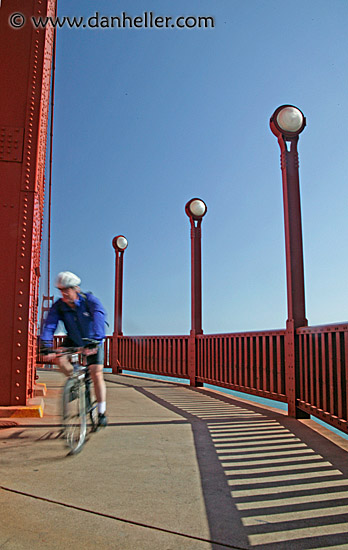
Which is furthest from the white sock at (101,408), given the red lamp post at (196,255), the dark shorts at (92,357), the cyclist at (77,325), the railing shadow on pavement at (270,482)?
the red lamp post at (196,255)

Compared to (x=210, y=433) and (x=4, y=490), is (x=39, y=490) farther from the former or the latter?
(x=210, y=433)

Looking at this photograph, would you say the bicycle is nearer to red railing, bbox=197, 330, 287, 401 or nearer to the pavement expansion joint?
the pavement expansion joint

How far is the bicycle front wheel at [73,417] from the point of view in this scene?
494cm

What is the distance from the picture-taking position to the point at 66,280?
4.71 m

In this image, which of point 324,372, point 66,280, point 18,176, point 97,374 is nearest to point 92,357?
point 97,374

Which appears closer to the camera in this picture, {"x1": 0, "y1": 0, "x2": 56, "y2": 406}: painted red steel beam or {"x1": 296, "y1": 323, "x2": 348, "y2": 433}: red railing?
{"x1": 296, "y1": 323, "x2": 348, "y2": 433}: red railing

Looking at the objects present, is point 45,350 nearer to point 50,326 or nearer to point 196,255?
point 50,326

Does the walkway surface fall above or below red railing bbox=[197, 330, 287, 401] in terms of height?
below

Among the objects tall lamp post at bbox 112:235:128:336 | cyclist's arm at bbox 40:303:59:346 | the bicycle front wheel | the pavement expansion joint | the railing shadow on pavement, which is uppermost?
tall lamp post at bbox 112:235:128:336

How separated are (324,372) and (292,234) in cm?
284

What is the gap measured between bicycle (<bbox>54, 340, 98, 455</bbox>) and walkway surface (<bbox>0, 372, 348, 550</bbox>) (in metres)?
0.22

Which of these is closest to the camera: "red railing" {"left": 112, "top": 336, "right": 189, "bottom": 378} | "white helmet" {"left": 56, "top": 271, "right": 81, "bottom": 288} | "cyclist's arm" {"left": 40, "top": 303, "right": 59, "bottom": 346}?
"white helmet" {"left": 56, "top": 271, "right": 81, "bottom": 288}

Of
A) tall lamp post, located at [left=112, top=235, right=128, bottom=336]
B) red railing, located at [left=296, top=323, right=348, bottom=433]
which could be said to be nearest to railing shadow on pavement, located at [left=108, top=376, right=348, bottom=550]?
red railing, located at [left=296, top=323, right=348, bottom=433]

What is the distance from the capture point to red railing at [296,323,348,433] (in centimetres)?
550
